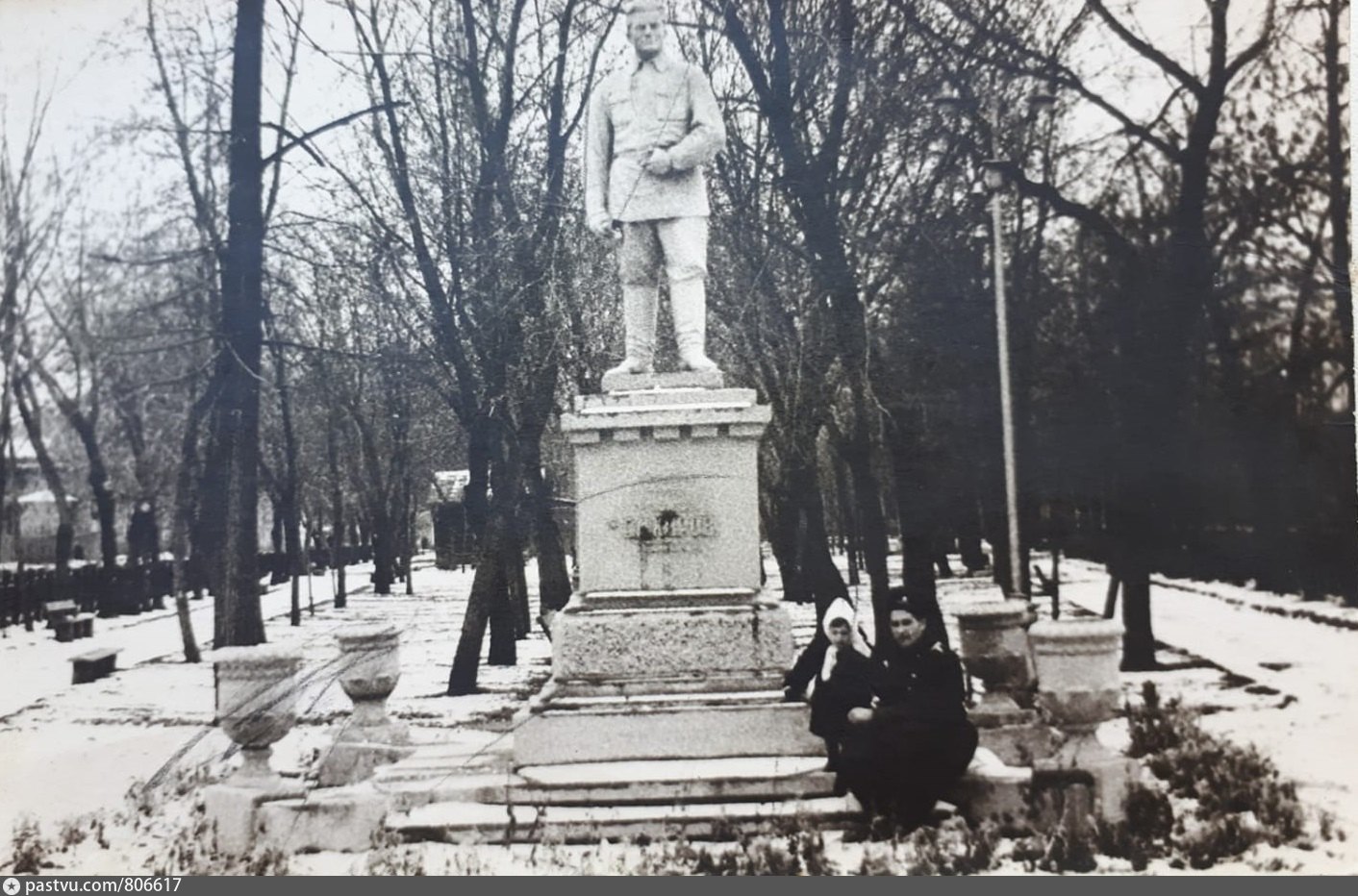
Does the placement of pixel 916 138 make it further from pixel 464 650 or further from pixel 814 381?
pixel 464 650

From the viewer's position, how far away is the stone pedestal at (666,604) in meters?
4.39

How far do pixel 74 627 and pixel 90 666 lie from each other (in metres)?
0.43

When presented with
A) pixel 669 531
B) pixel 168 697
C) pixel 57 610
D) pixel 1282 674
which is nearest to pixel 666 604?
pixel 669 531

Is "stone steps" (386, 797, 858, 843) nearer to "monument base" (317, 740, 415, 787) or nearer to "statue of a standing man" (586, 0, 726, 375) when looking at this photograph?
"monument base" (317, 740, 415, 787)

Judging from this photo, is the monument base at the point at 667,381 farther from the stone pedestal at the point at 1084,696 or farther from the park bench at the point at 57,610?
the park bench at the point at 57,610

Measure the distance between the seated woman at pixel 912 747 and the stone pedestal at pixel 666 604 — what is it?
0.87 ft

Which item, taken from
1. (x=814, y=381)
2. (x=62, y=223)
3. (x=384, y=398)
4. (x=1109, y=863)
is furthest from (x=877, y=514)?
(x=62, y=223)

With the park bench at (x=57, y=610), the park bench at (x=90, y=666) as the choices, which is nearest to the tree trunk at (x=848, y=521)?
the park bench at (x=90, y=666)

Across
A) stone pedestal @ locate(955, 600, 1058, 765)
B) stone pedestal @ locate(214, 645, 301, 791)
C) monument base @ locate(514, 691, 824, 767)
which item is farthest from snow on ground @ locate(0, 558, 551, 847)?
stone pedestal @ locate(955, 600, 1058, 765)

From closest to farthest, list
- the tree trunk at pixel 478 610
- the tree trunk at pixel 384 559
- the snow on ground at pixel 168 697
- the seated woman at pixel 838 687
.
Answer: the seated woman at pixel 838 687, the snow on ground at pixel 168 697, the tree trunk at pixel 478 610, the tree trunk at pixel 384 559

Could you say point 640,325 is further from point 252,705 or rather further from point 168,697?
point 168,697

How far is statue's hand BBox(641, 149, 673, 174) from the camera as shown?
4844mm

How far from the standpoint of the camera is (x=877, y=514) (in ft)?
18.4

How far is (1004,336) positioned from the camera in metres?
5.33
